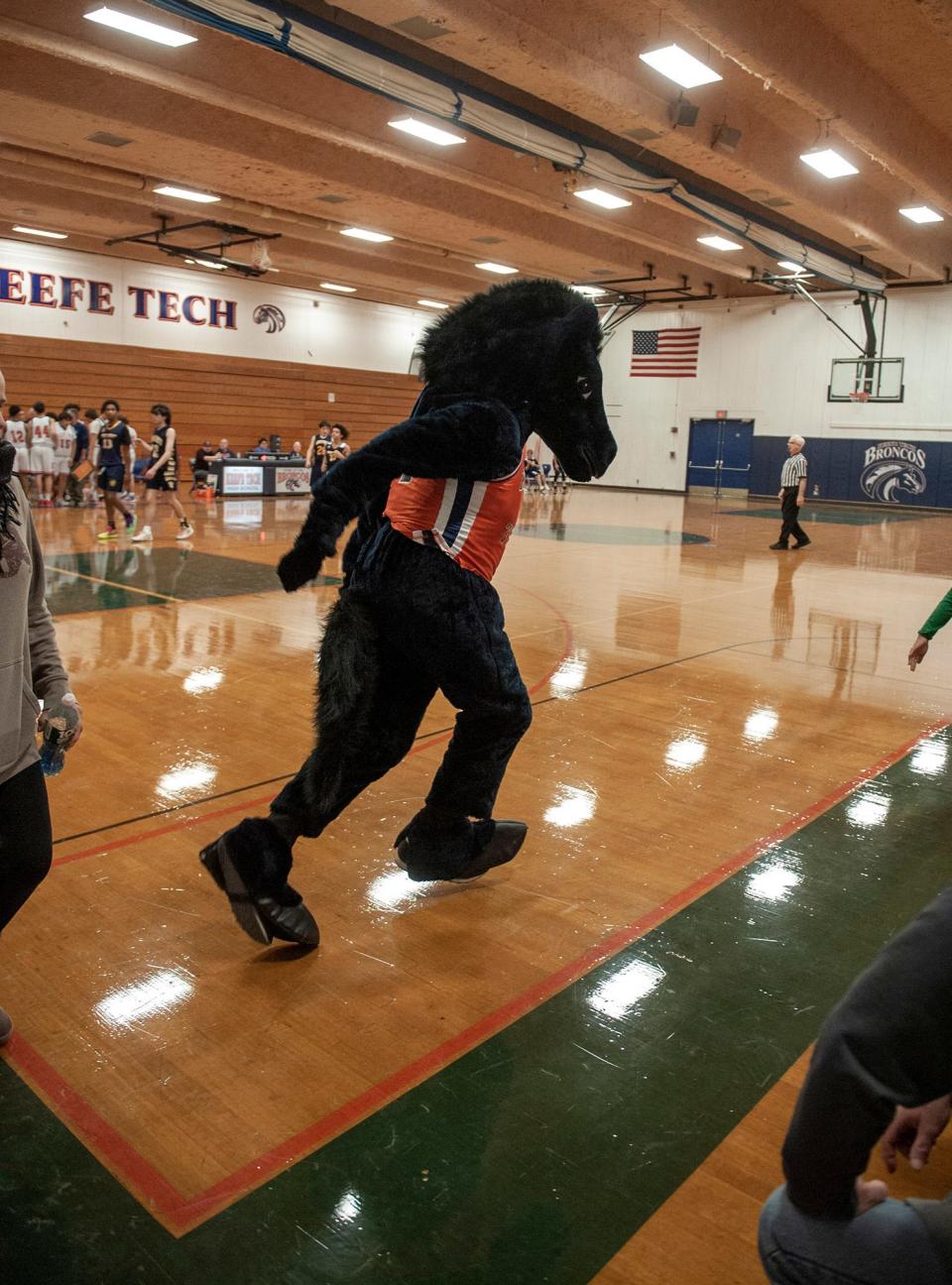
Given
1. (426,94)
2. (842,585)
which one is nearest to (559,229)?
(426,94)

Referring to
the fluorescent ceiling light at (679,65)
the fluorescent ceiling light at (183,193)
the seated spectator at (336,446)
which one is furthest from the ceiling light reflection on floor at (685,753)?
the fluorescent ceiling light at (183,193)

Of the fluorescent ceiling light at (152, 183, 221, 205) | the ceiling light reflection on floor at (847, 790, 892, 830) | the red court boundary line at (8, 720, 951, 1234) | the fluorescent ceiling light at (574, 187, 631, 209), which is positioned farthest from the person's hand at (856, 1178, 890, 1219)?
the fluorescent ceiling light at (152, 183, 221, 205)

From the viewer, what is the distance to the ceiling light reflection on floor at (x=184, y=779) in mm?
3988

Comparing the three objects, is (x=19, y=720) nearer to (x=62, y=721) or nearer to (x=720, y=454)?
(x=62, y=721)

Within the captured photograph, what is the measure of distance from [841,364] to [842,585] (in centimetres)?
1666

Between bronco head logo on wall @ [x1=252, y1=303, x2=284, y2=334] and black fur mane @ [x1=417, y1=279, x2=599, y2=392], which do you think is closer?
black fur mane @ [x1=417, y1=279, x2=599, y2=392]

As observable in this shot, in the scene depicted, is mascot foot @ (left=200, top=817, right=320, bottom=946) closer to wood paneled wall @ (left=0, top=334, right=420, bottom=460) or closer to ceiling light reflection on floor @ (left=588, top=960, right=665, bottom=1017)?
ceiling light reflection on floor @ (left=588, top=960, right=665, bottom=1017)

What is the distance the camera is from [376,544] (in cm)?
283

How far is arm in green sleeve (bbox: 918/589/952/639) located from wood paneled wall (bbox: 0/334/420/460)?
787 inches

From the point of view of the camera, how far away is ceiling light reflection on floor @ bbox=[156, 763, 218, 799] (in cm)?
399

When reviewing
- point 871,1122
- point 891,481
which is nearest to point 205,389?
point 891,481

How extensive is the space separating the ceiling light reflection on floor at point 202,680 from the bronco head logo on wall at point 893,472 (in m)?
22.8

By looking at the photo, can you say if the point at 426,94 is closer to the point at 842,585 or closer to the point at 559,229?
the point at 842,585

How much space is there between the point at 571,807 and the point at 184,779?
1.58 meters
